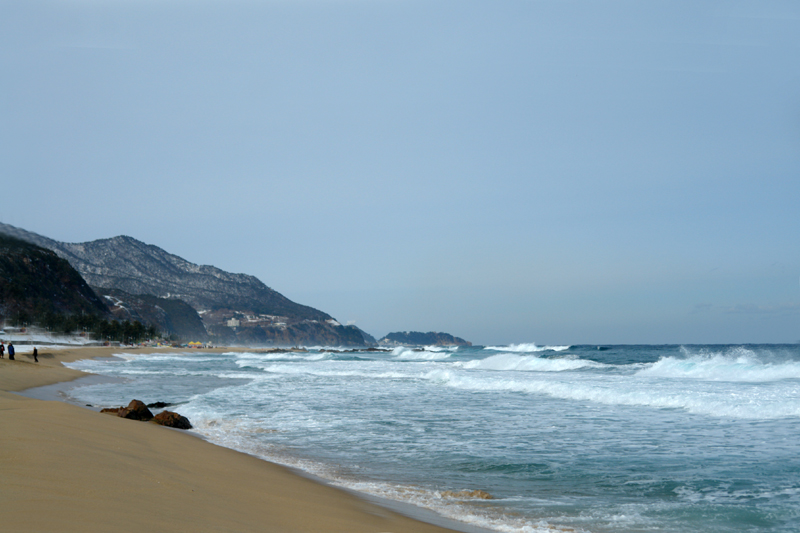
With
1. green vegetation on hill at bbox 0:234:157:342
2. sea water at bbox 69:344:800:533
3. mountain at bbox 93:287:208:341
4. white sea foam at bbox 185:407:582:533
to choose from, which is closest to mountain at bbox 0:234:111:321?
green vegetation on hill at bbox 0:234:157:342

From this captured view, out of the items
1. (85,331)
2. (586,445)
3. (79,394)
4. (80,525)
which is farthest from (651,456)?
(85,331)

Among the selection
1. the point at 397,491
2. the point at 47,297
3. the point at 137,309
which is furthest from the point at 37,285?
the point at 397,491

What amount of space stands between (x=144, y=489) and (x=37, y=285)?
135m

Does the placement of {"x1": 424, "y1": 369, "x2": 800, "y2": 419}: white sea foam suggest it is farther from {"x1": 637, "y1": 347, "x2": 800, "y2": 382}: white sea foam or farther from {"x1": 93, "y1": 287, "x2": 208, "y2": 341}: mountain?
{"x1": 93, "y1": 287, "x2": 208, "y2": 341}: mountain

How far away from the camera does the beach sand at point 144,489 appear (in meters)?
4.16

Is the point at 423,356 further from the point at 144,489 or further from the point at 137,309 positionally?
the point at 137,309

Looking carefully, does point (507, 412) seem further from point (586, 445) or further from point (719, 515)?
point (719, 515)

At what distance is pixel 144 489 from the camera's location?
18.2 feet

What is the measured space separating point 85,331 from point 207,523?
4733 inches

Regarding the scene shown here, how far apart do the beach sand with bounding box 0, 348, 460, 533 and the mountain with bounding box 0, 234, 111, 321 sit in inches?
4437

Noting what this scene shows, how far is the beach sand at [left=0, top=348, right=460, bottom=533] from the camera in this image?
416 cm

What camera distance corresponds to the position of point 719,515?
6.63 metres

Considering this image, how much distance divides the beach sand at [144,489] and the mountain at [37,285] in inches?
4437

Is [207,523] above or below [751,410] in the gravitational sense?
above
